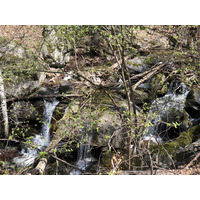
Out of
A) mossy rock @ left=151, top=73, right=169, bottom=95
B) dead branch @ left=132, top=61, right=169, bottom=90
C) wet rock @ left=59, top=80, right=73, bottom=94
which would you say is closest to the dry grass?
wet rock @ left=59, top=80, right=73, bottom=94

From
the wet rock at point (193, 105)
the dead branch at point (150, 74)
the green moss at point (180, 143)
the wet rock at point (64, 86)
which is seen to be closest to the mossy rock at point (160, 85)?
the dead branch at point (150, 74)

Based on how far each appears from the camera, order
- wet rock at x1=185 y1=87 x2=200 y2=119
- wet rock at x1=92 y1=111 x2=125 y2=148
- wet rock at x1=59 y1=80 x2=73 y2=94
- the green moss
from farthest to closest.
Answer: wet rock at x1=59 y1=80 x2=73 y2=94
wet rock at x1=185 y1=87 x2=200 y2=119
the green moss
wet rock at x1=92 y1=111 x2=125 y2=148

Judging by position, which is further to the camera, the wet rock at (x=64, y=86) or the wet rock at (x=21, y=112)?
the wet rock at (x=64, y=86)

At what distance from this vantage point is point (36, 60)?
11.8 ft

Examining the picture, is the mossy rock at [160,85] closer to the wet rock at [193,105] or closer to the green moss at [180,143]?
the wet rock at [193,105]

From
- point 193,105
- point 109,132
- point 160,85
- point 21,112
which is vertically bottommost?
point 109,132

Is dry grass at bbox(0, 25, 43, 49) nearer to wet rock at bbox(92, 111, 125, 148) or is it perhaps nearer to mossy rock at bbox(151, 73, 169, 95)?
wet rock at bbox(92, 111, 125, 148)

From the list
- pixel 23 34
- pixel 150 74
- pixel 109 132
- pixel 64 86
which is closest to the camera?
pixel 109 132

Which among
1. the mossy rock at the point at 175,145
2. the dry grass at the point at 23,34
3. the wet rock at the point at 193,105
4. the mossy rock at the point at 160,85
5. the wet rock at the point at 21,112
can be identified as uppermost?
the dry grass at the point at 23,34

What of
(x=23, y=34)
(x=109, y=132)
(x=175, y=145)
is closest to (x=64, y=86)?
(x=23, y=34)

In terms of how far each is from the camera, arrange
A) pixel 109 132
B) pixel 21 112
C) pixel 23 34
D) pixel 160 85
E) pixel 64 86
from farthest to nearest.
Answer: pixel 64 86
pixel 21 112
pixel 160 85
pixel 23 34
pixel 109 132

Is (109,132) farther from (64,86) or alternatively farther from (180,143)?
(64,86)

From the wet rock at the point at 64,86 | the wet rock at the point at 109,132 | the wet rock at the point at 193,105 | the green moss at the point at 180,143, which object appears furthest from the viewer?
the wet rock at the point at 64,86

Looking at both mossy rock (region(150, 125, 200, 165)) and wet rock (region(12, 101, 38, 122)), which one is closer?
mossy rock (region(150, 125, 200, 165))
